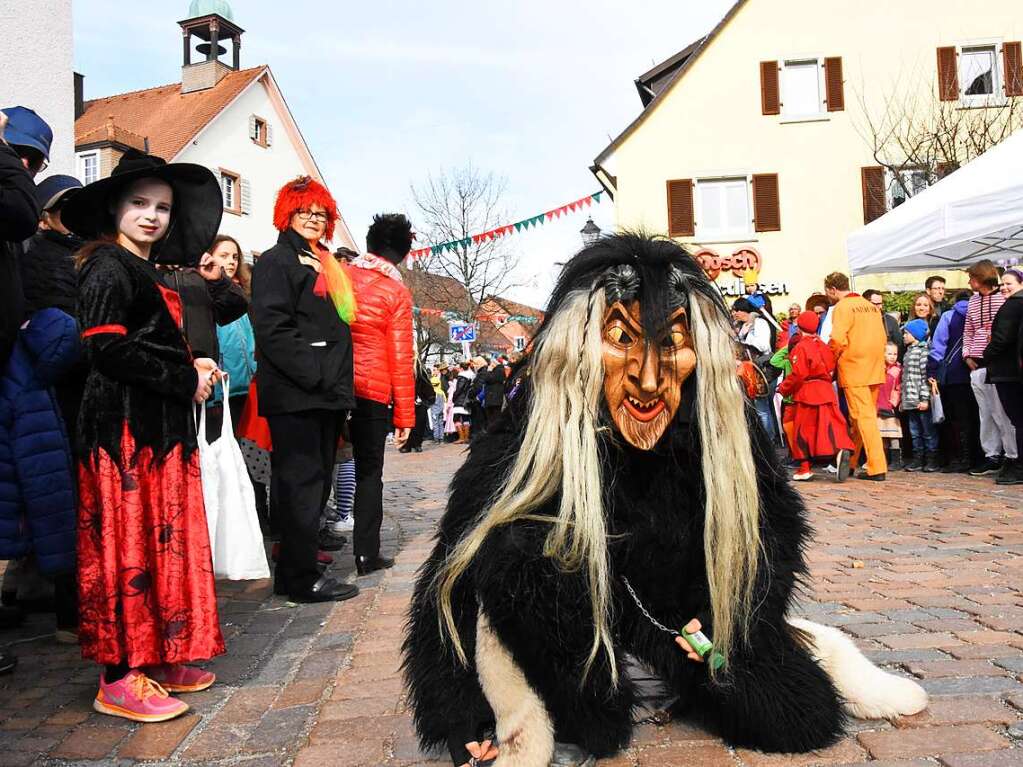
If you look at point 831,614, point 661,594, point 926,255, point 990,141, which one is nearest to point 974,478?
point 926,255

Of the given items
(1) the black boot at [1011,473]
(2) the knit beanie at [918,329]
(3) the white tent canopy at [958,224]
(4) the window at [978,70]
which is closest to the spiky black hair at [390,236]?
(3) the white tent canopy at [958,224]

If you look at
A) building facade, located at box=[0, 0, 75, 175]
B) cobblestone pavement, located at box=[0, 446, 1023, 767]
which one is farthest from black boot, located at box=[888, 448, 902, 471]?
building facade, located at box=[0, 0, 75, 175]

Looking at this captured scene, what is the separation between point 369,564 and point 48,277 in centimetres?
225

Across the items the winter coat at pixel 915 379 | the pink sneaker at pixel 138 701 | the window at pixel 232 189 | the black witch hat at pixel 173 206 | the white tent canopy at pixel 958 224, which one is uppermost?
the window at pixel 232 189

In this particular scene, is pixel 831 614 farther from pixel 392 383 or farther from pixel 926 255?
pixel 926 255

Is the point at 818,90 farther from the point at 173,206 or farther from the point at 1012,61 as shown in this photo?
the point at 173,206

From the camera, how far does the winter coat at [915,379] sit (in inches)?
359

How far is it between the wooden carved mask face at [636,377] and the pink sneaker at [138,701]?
1.72 metres

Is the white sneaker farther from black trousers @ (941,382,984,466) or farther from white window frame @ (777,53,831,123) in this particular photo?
white window frame @ (777,53,831,123)

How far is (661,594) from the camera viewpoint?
228 centimetres

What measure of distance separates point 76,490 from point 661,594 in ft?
6.11

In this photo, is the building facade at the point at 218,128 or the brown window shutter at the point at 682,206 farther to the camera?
the building facade at the point at 218,128

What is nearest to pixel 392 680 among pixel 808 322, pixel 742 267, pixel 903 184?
pixel 808 322

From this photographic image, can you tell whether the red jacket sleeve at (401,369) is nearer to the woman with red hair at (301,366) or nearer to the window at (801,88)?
the woman with red hair at (301,366)
